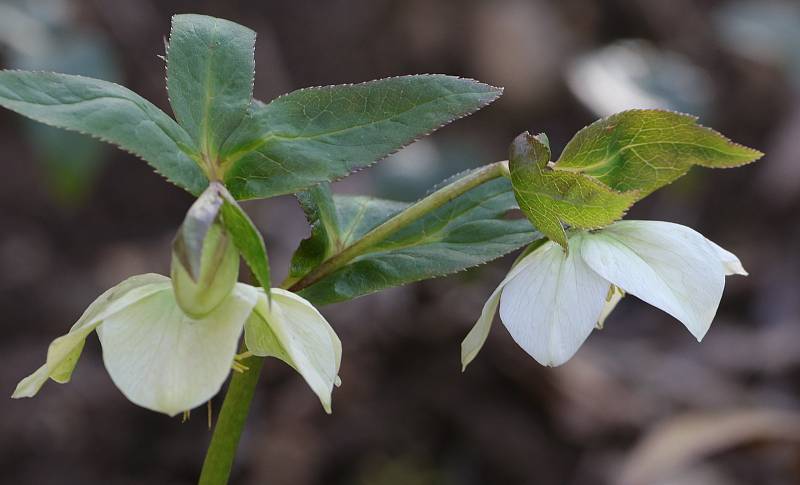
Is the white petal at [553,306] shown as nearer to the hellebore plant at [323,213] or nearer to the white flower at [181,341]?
the hellebore plant at [323,213]

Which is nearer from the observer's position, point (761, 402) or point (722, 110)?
point (761, 402)

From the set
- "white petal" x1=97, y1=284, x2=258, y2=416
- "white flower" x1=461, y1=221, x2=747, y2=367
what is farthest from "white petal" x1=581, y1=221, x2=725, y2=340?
"white petal" x1=97, y1=284, x2=258, y2=416

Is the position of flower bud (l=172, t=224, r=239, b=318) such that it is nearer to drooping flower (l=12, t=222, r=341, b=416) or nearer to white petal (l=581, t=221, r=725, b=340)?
drooping flower (l=12, t=222, r=341, b=416)

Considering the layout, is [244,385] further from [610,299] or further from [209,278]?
[610,299]

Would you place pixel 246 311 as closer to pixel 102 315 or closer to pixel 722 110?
pixel 102 315

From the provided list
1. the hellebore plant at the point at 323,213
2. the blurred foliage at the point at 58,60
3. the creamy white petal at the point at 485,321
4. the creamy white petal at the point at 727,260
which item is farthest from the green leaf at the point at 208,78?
the blurred foliage at the point at 58,60

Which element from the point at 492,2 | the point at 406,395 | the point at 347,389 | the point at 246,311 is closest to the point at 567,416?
the point at 406,395
